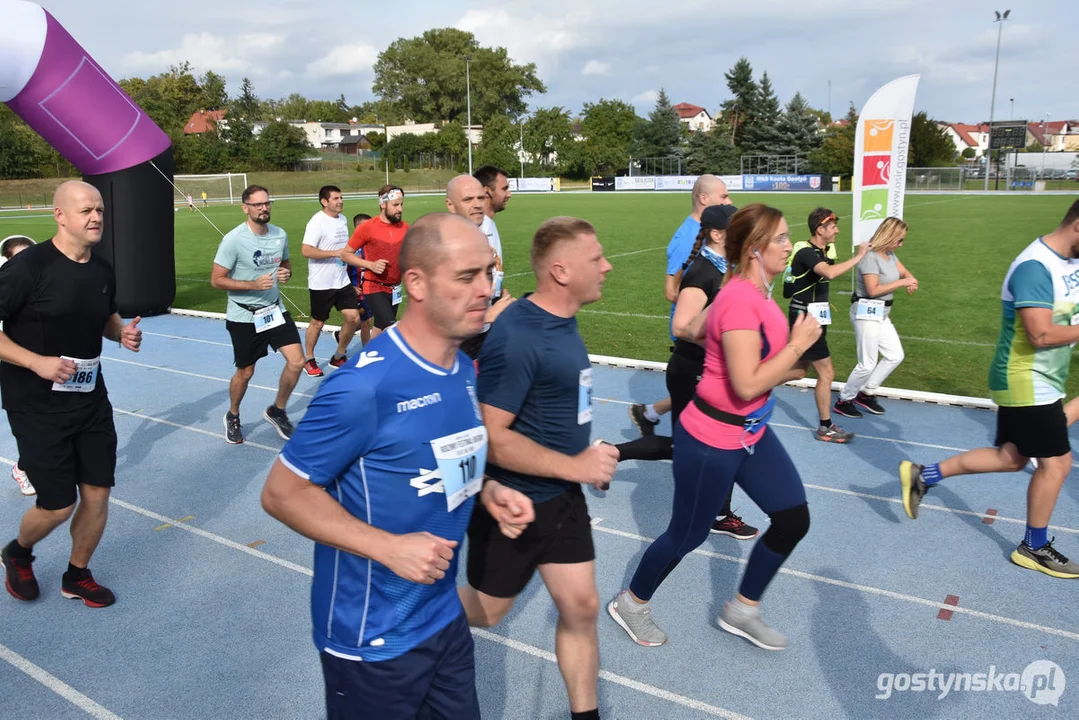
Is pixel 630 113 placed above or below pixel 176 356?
above

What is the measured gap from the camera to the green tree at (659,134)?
7562 cm

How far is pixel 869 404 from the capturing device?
7.90 metres

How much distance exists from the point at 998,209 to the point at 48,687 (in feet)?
132

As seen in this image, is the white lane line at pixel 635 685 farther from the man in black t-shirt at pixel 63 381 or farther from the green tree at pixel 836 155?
the green tree at pixel 836 155

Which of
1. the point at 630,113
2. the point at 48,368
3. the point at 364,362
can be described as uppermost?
the point at 630,113

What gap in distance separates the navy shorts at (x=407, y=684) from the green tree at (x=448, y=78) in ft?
326

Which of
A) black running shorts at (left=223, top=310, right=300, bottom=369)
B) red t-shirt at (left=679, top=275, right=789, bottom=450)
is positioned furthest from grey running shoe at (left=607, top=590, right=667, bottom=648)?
black running shorts at (left=223, top=310, right=300, bottom=369)

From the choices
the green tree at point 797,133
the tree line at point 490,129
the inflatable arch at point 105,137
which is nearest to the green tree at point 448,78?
the tree line at point 490,129

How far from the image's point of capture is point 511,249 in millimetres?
22953

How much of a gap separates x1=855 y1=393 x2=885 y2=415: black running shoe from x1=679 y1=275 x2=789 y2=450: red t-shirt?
464cm

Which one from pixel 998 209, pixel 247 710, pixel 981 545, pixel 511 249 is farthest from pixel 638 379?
pixel 998 209

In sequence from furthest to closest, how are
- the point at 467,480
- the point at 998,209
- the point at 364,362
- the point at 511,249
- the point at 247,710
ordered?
the point at 998,209 < the point at 511,249 < the point at 247,710 < the point at 467,480 < the point at 364,362

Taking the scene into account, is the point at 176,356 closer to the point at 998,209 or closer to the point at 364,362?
the point at 364,362

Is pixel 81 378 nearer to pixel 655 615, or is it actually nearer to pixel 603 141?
pixel 655 615
